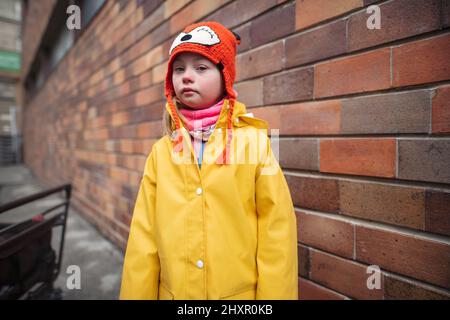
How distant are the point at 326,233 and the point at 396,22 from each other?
34.6 inches

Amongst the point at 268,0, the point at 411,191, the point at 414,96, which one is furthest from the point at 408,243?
the point at 268,0

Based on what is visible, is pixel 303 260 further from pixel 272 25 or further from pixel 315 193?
pixel 272 25

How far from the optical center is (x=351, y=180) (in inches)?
44.4

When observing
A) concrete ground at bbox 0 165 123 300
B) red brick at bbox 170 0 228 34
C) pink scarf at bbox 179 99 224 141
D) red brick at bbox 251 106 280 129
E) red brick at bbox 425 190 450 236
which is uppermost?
red brick at bbox 170 0 228 34

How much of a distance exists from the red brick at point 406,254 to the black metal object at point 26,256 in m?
1.71

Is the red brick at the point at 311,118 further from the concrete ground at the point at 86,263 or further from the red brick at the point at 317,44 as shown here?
the concrete ground at the point at 86,263

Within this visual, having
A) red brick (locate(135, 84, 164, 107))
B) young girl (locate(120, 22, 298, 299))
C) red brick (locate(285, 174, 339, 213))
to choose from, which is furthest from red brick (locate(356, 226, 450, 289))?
red brick (locate(135, 84, 164, 107))

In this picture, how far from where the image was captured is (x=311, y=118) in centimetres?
124

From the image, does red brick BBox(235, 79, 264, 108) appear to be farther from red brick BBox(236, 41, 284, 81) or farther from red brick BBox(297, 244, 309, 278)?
red brick BBox(297, 244, 309, 278)

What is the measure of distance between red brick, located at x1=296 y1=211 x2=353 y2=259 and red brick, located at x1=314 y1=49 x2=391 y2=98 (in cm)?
56

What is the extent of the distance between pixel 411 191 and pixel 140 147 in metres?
2.06

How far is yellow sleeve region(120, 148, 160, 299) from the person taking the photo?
1.04 m

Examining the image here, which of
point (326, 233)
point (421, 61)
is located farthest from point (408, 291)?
point (421, 61)
